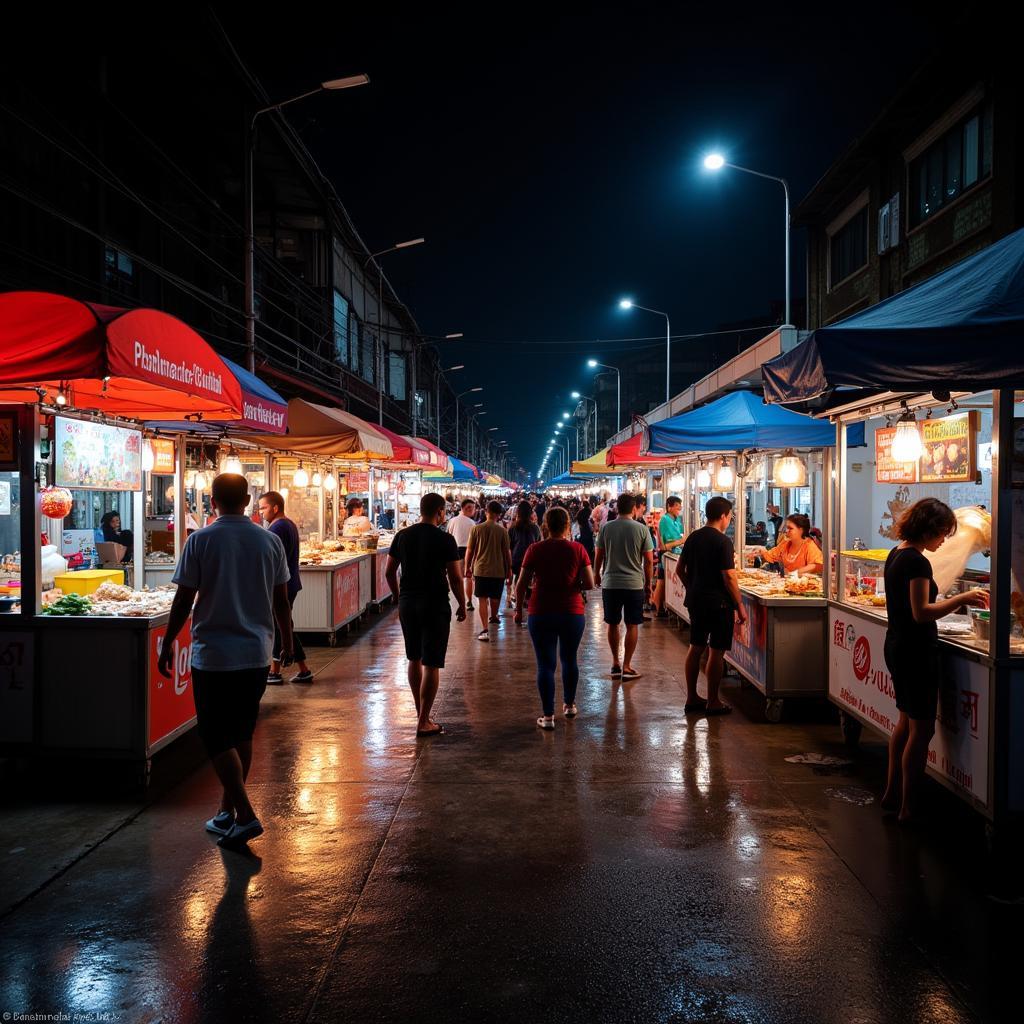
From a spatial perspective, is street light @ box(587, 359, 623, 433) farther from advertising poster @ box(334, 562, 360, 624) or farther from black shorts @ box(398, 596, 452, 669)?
black shorts @ box(398, 596, 452, 669)

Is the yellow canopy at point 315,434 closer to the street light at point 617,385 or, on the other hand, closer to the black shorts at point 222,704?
the black shorts at point 222,704

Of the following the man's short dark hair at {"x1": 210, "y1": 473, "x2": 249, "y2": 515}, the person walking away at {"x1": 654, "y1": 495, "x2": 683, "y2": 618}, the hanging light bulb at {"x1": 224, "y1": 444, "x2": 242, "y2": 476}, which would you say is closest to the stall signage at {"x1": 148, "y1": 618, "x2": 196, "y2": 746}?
the man's short dark hair at {"x1": 210, "y1": 473, "x2": 249, "y2": 515}

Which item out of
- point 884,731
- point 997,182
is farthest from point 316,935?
point 997,182

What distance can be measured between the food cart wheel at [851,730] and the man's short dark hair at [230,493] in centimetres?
525

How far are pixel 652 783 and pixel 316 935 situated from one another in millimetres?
2892

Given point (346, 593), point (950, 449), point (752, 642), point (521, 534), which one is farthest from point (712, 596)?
point (521, 534)

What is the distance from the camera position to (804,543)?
9.71 m

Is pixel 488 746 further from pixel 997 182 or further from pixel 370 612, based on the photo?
pixel 997 182

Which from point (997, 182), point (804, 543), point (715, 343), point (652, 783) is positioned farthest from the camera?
point (715, 343)

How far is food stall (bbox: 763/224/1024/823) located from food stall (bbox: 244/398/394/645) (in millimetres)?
6978

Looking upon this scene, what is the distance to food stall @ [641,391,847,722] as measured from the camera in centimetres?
783

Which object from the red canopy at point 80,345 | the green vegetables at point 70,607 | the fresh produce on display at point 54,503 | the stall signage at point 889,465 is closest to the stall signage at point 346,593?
the fresh produce on display at point 54,503

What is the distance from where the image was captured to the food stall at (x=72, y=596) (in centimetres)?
523

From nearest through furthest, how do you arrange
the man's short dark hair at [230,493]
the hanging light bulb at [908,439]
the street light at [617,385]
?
the man's short dark hair at [230,493] → the hanging light bulb at [908,439] → the street light at [617,385]
